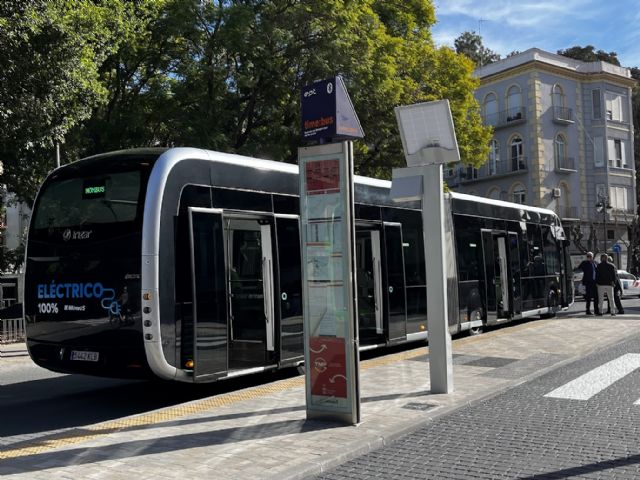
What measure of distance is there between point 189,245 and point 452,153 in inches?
128

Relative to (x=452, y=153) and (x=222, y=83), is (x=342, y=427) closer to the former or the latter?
(x=452, y=153)

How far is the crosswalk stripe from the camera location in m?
8.04

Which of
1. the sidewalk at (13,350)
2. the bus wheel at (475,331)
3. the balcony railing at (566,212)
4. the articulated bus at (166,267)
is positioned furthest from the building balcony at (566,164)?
the articulated bus at (166,267)

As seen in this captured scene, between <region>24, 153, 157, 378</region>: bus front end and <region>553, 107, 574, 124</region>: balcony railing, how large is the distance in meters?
42.8

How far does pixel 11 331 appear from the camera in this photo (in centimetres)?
1675

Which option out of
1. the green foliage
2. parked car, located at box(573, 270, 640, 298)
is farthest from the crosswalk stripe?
parked car, located at box(573, 270, 640, 298)

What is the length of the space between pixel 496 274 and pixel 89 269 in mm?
9980

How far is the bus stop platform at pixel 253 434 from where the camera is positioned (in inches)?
204

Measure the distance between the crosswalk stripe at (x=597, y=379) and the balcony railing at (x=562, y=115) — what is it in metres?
38.0

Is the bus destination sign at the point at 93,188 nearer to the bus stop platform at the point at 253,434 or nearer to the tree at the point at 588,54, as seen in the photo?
the bus stop platform at the point at 253,434

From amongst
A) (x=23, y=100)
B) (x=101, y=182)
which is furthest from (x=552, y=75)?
(x=101, y=182)

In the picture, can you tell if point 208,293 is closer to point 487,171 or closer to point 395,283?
point 395,283

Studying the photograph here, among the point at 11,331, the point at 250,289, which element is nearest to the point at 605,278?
the point at 250,289

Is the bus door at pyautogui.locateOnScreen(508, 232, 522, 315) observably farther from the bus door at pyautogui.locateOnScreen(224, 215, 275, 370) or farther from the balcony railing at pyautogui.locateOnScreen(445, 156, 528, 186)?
the balcony railing at pyautogui.locateOnScreen(445, 156, 528, 186)
